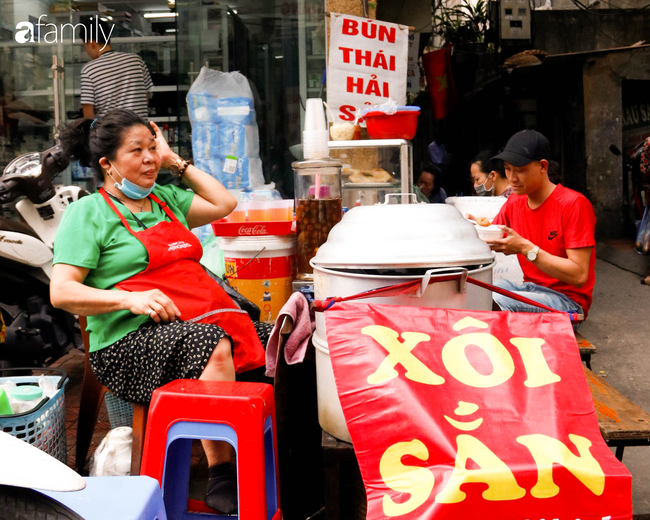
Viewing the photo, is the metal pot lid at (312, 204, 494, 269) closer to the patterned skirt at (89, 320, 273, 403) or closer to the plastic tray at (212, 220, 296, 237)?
the patterned skirt at (89, 320, 273, 403)

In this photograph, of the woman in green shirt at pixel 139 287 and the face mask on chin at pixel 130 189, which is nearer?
the woman in green shirt at pixel 139 287

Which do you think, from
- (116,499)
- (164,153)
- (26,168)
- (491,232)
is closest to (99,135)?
(164,153)

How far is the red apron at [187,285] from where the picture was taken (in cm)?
282

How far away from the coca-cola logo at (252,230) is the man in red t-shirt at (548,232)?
4.65 feet

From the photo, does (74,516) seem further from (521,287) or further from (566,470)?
(521,287)

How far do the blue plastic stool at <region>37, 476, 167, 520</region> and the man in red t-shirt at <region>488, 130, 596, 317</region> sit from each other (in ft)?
6.95

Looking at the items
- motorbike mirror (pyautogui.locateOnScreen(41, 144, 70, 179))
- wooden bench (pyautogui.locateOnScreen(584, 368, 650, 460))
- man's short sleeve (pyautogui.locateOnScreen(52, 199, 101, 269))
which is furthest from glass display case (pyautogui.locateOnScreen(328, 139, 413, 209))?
wooden bench (pyautogui.locateOnScreen(584, 368, 650, 460))

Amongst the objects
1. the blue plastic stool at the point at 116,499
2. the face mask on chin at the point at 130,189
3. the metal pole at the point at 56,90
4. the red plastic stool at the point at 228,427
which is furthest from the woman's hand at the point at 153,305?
the metal pole at the point at 56,90

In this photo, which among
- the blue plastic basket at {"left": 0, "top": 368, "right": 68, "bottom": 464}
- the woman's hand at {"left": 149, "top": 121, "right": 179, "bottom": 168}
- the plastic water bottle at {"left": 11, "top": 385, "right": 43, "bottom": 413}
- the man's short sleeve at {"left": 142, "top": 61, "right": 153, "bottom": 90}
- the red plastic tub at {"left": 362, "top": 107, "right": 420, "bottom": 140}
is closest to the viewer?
the blue plastic basket at {"left": 0, "top": 368, "right": 68, "bottom": 464}

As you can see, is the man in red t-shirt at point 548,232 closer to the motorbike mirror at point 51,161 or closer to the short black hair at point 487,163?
the short black hair at point 487,163

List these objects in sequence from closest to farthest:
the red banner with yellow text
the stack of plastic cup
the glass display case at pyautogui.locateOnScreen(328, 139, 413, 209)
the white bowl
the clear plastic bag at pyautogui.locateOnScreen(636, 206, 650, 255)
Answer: the red banner with yellow text, the white bowl, the stack of plastic cup, the glass display case at pyautogui.locateOnScreen(328, 139, 413, 209), the clear plastic bag at pyautogui.locateOnScreen(636, 206, 650, 255)

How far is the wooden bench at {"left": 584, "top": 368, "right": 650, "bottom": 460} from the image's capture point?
7.06 ft

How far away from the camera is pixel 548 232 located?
3.59 meters

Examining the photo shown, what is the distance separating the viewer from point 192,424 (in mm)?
2283
